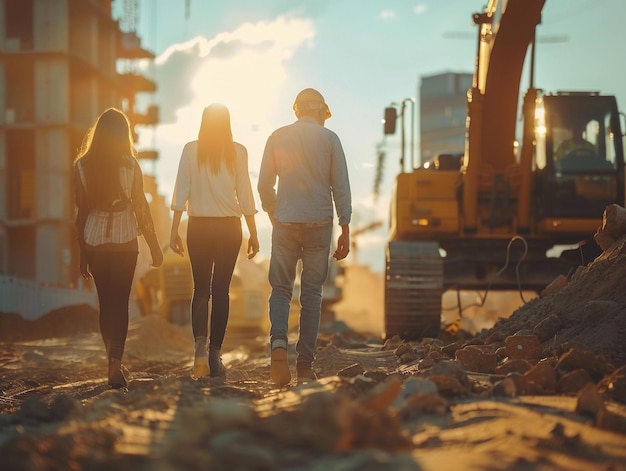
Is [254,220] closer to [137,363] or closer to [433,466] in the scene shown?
[433,466]

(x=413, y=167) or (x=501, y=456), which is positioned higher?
(x=413, y=167)

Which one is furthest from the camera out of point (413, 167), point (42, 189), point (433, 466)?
point (42, 189)

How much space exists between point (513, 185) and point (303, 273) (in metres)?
6.77

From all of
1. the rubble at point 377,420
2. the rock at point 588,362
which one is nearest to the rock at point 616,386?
the rubble at point 377,420

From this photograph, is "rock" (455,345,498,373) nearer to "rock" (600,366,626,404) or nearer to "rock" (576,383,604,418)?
"rock" (600,366,626,404)

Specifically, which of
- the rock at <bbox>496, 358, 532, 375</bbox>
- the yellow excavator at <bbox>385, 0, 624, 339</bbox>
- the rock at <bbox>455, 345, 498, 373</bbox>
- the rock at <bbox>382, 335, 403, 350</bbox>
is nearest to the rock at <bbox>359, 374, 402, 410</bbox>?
the rock at <bbox>496, 358, 532, 375</bbox>

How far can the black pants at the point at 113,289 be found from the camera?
6.88 meters

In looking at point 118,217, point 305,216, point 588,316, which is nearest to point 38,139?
point 118,217

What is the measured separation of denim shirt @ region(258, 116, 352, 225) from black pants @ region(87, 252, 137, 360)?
1159 mm

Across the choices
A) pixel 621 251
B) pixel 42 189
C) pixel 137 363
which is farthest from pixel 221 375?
pixel 42 189

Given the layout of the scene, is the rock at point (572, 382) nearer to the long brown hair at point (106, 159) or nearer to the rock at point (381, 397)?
the rock at point (381, 397)

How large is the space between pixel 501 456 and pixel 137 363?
10420mm

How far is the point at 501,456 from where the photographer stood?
3.45m

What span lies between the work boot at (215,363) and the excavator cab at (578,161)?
6.76m
